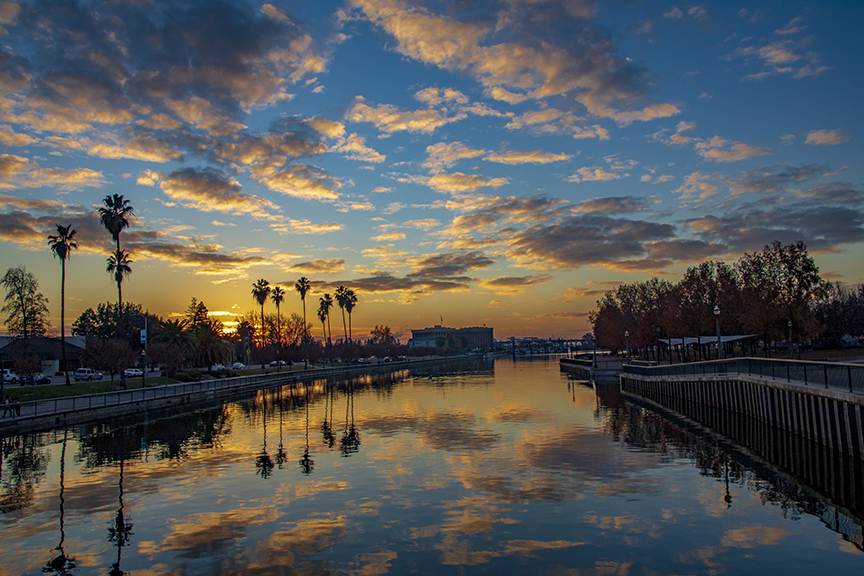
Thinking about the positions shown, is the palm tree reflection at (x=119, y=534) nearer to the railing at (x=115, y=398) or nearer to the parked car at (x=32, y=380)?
the railing at (x=115, y=398)

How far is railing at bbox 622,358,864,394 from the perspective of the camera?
28172mm

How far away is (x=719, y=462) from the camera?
31.9 m

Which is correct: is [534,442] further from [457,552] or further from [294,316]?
[294,316]

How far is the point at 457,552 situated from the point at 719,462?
60.6ft

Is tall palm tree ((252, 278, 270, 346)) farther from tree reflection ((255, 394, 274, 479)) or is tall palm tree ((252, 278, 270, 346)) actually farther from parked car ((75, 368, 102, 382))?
tree reflection ((255, 394, 274, 479))

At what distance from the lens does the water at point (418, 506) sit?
18.2 meters

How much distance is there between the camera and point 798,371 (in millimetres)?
35969

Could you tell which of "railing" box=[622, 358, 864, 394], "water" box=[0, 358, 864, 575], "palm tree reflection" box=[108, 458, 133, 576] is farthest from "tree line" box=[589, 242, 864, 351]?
"palm tree reflection" box=[108, 458, 133, 576]

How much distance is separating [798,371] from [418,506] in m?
23.6

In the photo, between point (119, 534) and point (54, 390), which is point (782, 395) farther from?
point (54, 390)

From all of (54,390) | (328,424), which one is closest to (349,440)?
(328,424)

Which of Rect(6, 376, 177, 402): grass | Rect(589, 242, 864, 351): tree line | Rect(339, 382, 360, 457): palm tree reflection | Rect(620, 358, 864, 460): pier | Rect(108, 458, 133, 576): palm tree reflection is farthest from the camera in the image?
Rect(589, 242, 864, 351): tree line

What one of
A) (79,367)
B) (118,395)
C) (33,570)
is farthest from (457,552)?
(79,367)

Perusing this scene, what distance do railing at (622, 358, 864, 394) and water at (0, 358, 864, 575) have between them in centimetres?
485
